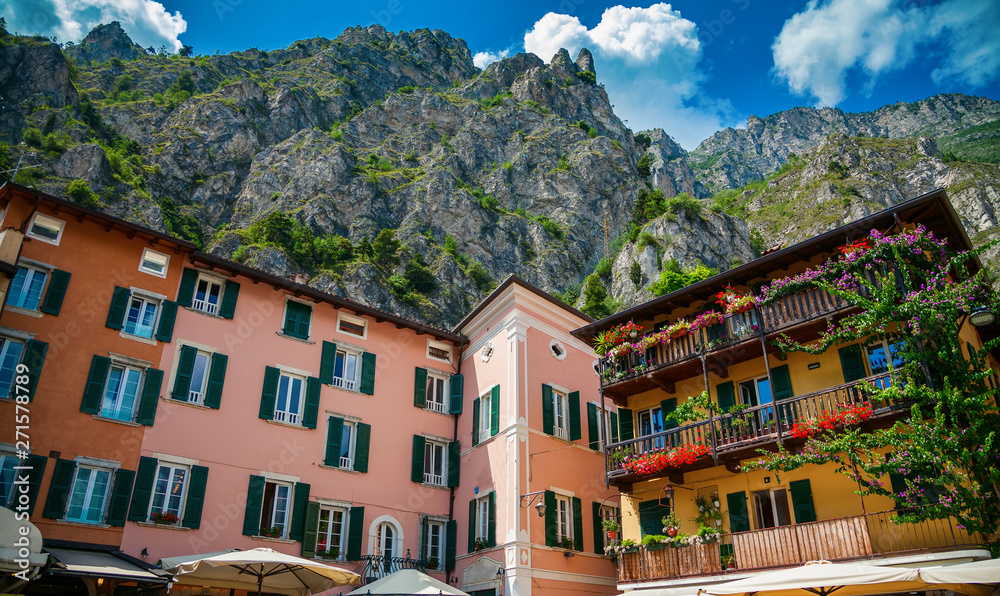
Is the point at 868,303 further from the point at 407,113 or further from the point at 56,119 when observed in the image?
the point at 407,113

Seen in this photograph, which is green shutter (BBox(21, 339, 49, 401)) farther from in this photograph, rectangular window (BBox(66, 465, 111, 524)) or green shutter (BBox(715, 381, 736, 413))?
green shutter (BBox(715, 381, 736, 413))

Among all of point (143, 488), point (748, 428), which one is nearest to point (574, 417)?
point (748, 428)

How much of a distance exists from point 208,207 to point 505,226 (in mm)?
33815

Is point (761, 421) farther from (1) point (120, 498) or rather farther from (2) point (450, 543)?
(1) point (120, 498)

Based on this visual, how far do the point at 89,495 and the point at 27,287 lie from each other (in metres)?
5.61

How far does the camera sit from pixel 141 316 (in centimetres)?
1748

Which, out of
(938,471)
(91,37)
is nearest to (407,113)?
(91,37)

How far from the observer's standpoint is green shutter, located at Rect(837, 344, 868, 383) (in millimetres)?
13719

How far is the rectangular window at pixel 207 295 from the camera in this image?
Result: 18.7m

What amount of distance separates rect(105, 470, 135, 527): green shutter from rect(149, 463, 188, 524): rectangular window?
2.05 ft

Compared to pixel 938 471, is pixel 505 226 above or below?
above

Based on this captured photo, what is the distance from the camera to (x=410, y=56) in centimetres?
11850

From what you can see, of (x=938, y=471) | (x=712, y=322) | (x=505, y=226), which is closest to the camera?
(x=938, y=471)

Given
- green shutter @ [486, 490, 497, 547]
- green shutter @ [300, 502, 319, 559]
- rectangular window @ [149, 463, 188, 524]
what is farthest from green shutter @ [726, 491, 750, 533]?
rectangular window @ [149, 463, 188, 524]
